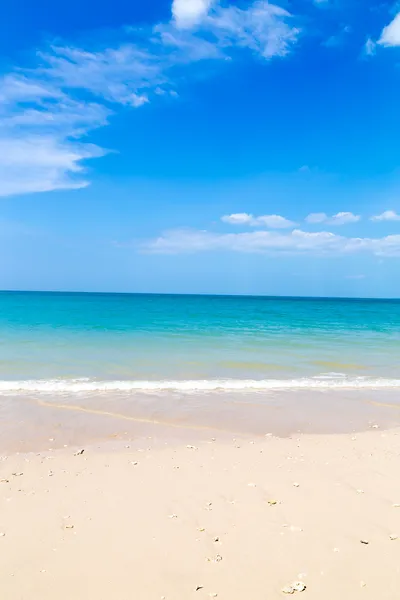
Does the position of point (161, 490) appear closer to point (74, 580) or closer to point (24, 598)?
point (74, 580)

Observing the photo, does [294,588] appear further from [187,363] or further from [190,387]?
[187,363]

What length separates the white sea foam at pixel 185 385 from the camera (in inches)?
488

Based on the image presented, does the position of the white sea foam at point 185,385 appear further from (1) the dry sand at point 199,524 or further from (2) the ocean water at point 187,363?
(1) the dry sand at point 199,524

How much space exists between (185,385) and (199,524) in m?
8.13

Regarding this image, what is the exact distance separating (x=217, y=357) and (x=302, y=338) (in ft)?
34.1

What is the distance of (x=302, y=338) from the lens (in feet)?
88.6

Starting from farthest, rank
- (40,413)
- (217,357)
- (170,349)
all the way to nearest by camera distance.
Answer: (170,349)
(217,357)
(40,413)

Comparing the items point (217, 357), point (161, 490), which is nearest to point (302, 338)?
point (217, 357)

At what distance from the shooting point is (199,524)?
489 cm

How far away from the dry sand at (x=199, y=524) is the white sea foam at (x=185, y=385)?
503cm

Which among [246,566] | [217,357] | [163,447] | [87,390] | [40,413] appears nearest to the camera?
[246,566]

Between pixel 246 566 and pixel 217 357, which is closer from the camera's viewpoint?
Answer: pixel 246 566

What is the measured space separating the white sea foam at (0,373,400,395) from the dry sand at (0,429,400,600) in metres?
5.03

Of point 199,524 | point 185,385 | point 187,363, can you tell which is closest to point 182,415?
point 185,385
